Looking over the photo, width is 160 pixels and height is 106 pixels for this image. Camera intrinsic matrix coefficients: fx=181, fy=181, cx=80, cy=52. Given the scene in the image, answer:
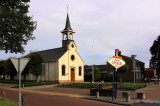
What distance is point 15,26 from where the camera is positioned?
17.7 meters

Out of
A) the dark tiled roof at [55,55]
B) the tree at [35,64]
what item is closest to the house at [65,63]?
the dark tiled roof at [55,55]

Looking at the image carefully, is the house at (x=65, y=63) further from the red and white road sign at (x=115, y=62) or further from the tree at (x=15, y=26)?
the red and white road sign at (x=115, y=62)

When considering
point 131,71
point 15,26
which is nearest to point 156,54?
point 131,71

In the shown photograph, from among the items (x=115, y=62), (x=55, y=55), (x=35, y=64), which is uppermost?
(x=55, y=55)

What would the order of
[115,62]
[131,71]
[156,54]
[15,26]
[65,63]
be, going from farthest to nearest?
[156,54]
[131,71]
[65,63]
[15,26]
[115,62]

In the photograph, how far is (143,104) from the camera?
42.2 ft

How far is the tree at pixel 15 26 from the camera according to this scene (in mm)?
16703

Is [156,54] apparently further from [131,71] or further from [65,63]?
[65,63]

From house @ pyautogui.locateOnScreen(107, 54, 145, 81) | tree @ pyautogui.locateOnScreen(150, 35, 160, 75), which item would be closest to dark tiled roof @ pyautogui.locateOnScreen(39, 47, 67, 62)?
house @ pyautogui.locateOnScreen(107, 54, 145, 81)

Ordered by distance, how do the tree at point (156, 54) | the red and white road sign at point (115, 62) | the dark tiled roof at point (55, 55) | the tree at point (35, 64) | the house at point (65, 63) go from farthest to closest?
the tree at point (156, 54), the dark tiled roof at point (55, 55), the house at point (65, 63), the tree at point (35, 64), the red and white road sign at point (115, 62)

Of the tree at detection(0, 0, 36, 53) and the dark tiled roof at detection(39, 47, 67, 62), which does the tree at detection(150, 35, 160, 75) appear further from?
the tree at detection(0, 0, 36, 53)

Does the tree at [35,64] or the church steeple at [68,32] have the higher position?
the church steeple at [68,32]

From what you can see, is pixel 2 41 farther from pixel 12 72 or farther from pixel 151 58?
pixel 151 58

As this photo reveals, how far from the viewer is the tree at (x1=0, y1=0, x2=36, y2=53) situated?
16.7 metres
